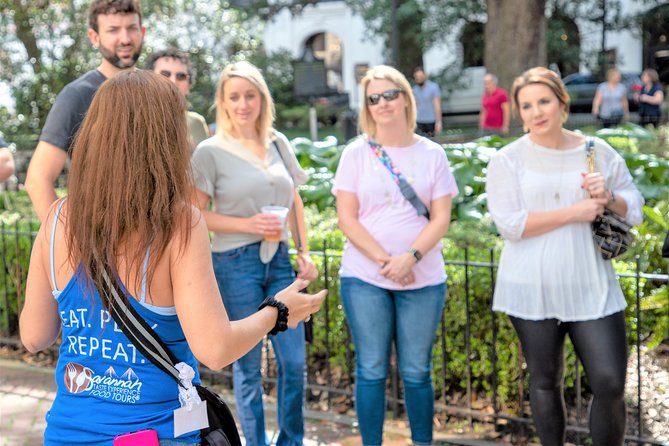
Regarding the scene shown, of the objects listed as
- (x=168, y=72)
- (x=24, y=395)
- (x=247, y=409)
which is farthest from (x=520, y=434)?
(x=24, y=395)

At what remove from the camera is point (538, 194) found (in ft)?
13.1

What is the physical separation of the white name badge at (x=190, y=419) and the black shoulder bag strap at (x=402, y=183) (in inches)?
79.4

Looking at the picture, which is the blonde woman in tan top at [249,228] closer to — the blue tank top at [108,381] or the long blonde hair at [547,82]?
the long blonde hair at [547,82]

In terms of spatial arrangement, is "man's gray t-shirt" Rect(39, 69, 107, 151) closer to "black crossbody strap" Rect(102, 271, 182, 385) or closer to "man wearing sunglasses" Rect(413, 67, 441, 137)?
"black crossbody strap" Rect(102, 271, 182, 385)

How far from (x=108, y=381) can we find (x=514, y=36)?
1638 centimetres

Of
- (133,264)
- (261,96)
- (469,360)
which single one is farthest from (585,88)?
(133,264)

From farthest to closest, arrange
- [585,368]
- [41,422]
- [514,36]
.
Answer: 1. [514,36]
2. [41,422]
3. [585,368]

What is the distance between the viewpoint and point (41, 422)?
17.8ft

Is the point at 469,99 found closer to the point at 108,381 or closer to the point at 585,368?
the point at 585,368

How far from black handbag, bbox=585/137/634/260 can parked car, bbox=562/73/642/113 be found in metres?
23.9

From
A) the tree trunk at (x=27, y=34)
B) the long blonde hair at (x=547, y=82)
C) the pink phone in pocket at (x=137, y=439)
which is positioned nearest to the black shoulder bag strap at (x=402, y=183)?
the long blonde hair at (x=547, y=82)

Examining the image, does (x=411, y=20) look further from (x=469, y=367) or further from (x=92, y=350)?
(x=92, y=350)

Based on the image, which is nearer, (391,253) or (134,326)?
(134,326)

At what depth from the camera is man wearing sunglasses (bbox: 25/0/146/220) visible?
3.79 metres
